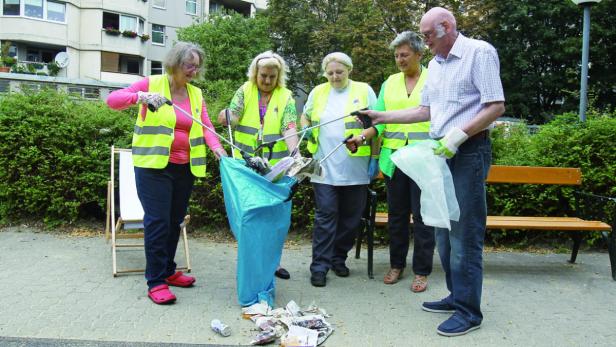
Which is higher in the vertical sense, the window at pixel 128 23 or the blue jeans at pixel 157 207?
the window at pixel 128 23

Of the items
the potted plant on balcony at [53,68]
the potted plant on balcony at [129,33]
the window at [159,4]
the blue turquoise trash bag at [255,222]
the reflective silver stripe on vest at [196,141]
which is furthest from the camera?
the window at [159,4]

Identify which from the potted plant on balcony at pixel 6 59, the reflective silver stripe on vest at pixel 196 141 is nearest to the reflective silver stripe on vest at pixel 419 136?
the reflective silver stripe on vest at pixel 196 141

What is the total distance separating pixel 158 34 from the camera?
36125 millimetres

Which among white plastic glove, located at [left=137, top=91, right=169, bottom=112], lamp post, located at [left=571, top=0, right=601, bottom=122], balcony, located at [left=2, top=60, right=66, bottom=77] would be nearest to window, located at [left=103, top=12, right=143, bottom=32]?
balcony, located at [left=2, top=60, right=66, bottom=77]

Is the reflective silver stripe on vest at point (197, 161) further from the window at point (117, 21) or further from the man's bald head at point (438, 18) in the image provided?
the window at point (117, 21)

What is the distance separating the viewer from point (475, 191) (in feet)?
10.9

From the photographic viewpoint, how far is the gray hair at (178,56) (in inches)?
152

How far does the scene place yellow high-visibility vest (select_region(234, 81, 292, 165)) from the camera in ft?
14.2

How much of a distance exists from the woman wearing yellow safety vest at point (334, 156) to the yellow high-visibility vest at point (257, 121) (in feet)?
1.09


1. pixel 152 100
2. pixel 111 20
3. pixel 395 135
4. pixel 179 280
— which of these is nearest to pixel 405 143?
pixel 395 135

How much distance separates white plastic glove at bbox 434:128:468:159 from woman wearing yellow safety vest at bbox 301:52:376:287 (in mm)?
1219

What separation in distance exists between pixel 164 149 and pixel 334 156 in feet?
4.53

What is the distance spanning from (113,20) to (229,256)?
103 feet

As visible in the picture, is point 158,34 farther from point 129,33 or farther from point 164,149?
point 164,149
